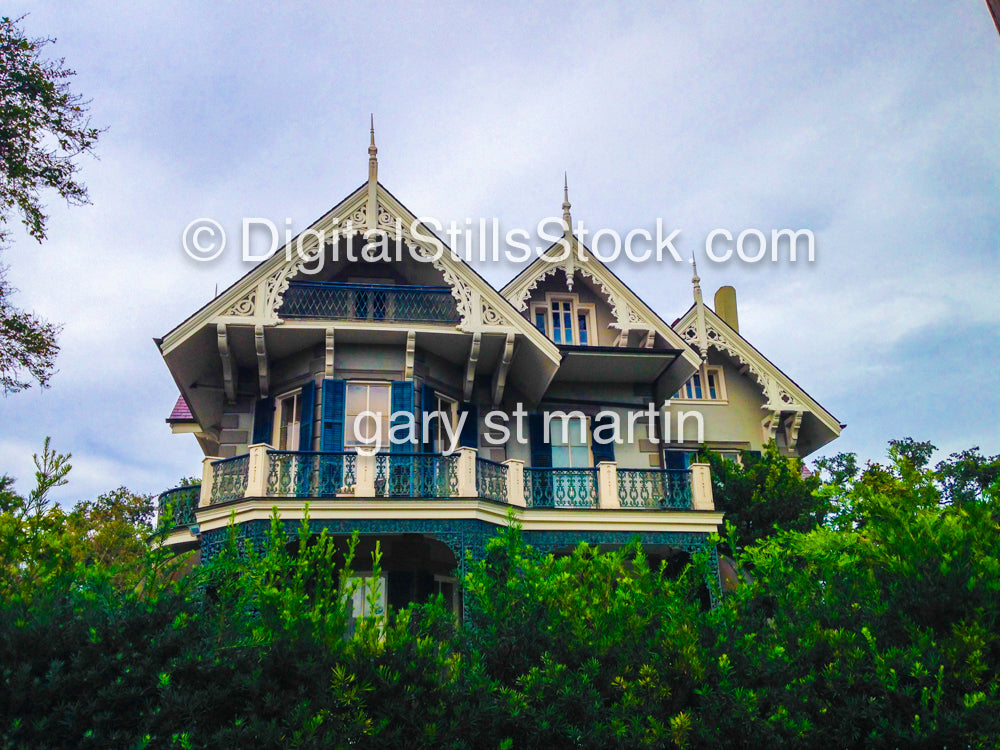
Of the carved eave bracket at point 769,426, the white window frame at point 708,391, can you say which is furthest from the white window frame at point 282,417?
the carved eave bracket at point 769,426

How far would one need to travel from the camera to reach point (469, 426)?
55.8 feet

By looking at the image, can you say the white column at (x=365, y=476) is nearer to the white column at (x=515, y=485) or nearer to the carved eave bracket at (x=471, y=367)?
the white column at (x=515, y=485)

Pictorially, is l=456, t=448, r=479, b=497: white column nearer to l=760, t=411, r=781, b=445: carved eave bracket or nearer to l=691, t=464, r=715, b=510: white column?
l=691, t=464, r=715, b=510: white column

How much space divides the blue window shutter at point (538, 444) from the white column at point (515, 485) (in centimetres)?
233

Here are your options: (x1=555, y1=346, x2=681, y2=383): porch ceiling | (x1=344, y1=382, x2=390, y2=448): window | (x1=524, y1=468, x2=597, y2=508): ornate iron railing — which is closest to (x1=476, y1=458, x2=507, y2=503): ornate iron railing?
(x1=524, y1=468, x2=597, y2=508): ornate iron railing

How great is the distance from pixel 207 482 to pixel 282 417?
2258mm

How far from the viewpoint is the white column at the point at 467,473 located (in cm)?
1424

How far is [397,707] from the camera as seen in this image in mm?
7000

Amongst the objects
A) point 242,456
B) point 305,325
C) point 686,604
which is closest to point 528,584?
point 686,604

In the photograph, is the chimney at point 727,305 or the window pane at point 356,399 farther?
the chimney at point 727,305

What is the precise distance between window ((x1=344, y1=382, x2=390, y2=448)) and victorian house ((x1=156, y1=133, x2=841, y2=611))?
32 mm

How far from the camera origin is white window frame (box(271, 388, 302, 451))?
53.1 ft

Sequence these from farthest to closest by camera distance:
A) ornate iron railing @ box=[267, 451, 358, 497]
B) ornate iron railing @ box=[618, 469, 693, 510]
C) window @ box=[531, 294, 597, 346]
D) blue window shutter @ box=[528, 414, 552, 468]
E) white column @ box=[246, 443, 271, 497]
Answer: window @ box=[531, 294, 597, 346] → blue window shutter @ box=[528, 414, 552, 468] → ornate iron railing @ box=[618, 469, 693, 510] → ornate iron railing @ box=[267, 451, 358, 497] → white column @ box=[246, 443, 271, 497]

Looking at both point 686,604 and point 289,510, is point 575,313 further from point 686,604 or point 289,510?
point 686,604
